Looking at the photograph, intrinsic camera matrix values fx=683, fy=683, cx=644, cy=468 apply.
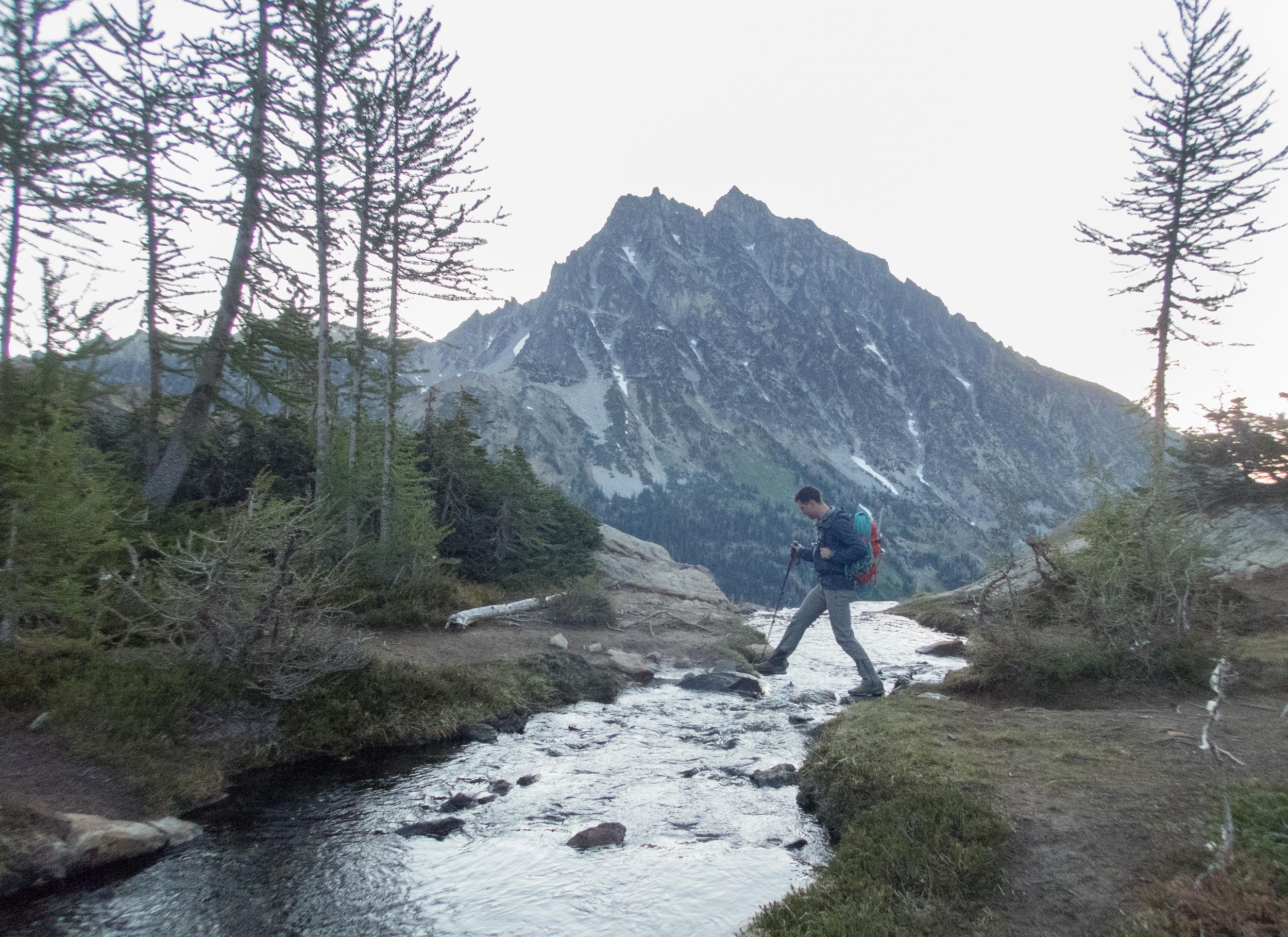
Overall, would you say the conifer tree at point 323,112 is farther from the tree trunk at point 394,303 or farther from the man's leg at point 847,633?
the man's leg at point 847,633

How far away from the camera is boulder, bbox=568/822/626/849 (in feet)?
22.0

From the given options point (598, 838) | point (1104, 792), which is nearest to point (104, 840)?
point (598, 838)

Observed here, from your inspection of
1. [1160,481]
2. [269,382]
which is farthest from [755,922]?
[269,382]

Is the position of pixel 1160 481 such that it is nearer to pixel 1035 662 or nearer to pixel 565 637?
pixel 1035 662

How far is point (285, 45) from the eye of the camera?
16.9 meters

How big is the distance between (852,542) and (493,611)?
10423mm

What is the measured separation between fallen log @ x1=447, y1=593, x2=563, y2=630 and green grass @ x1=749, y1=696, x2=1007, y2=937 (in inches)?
433

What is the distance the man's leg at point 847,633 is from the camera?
423 inches

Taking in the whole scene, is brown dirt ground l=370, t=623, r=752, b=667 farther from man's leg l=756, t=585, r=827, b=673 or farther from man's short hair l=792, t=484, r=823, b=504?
man's short hair l=792, t=484, r=823, b=504

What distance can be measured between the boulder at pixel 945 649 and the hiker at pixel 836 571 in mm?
10727

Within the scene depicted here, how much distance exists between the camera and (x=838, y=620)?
10766 millimetres

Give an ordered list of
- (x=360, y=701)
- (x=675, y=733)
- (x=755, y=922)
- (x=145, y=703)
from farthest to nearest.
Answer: (x=675, y=733) < (x=360, y=701) < (x=145, y=703) < (x=755, y=922)

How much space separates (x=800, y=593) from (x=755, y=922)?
13991 cm

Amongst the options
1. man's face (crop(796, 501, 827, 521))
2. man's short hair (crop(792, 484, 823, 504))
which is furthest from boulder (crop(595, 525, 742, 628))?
man's short hair (crop(792, 484, 823, 504))
